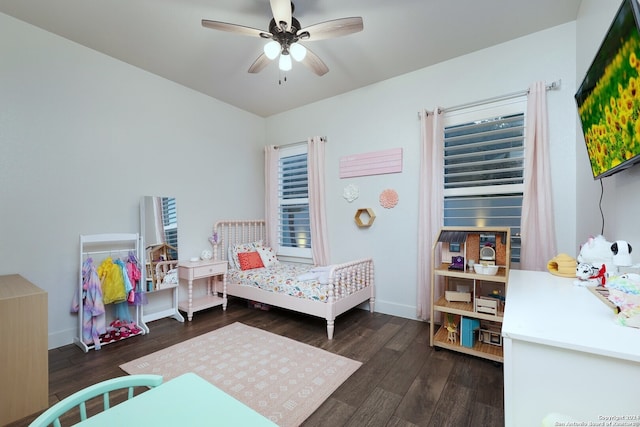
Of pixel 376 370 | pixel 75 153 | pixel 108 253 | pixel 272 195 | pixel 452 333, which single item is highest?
pixel 75 153

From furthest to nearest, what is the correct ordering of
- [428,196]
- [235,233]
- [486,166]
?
[235,233] < [428,196] < [486,166]

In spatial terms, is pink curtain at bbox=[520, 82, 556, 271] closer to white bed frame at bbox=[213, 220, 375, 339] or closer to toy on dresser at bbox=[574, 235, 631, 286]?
toy on dresser at bbox=[574, 235, 631, 286]

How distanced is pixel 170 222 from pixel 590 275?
3.73m

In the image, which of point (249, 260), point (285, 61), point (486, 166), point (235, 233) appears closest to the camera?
point (285, 61)

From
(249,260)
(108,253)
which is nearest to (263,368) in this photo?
(249,260)

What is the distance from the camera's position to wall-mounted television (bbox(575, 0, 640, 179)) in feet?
3.41

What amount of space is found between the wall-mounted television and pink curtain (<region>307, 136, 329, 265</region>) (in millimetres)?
2671

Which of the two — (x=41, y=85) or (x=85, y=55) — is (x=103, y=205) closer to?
(x=41, y=85)

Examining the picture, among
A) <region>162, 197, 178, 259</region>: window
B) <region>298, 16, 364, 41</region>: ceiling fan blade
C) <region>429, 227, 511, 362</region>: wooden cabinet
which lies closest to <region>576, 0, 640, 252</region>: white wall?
<region>429, 227, 511, 362</region>: wooden cabinet

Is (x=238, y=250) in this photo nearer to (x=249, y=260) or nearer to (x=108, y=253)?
(x=249, y=260)

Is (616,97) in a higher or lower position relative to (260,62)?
lower

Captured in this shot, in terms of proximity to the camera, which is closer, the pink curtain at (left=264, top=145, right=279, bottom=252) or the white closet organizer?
the white closet organizer

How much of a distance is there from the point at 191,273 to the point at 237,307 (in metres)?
0.84

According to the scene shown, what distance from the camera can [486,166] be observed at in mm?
2746
